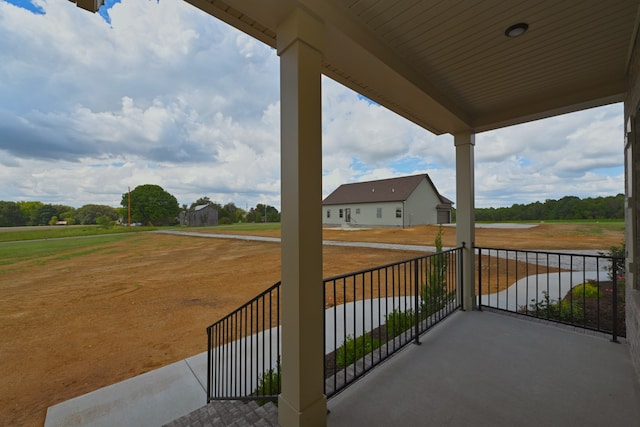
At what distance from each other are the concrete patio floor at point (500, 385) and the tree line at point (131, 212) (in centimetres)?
219

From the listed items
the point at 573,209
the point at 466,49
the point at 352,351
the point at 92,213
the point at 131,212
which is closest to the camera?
the point at 466,49

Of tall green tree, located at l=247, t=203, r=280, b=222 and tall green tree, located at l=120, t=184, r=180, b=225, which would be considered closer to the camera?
tall green tree, located at l=120, t=184, r=180, b=225

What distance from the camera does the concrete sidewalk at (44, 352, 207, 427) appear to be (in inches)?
93.4

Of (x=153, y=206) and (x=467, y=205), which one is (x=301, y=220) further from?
(x=153, y=206)

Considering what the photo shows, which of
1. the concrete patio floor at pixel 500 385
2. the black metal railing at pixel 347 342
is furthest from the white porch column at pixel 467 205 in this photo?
the concrete patio floor at pixel 500 385

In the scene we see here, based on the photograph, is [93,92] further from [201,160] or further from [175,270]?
[201,160]

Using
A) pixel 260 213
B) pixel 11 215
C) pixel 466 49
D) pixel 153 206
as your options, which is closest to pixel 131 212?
pixel 153 206

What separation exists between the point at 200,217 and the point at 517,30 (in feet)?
117

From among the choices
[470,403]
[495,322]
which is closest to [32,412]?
[470,403]

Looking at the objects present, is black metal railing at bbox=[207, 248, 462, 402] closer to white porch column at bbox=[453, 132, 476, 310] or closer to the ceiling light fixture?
white porch column at bbox=[453, 132, 476, 310]

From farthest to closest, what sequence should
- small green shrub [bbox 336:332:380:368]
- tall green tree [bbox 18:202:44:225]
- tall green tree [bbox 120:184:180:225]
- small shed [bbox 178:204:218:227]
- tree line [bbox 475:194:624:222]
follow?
1. small shed [bbox 178:204:218:227]
2. tall green tree [bbox 120:184:180:225]
3. tall green tree [bbox 18:202:44:225]
4. tree line [bbox 475:194:624:222]
5. small green shrub [bbox 336:332:380:368]

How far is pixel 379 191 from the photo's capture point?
23.3 meters

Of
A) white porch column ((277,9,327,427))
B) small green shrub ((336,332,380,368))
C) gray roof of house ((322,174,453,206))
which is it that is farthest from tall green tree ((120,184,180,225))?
white porch column ((277,9,327,427))

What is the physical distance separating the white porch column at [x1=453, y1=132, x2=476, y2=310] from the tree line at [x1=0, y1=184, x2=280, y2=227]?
8.48ft
